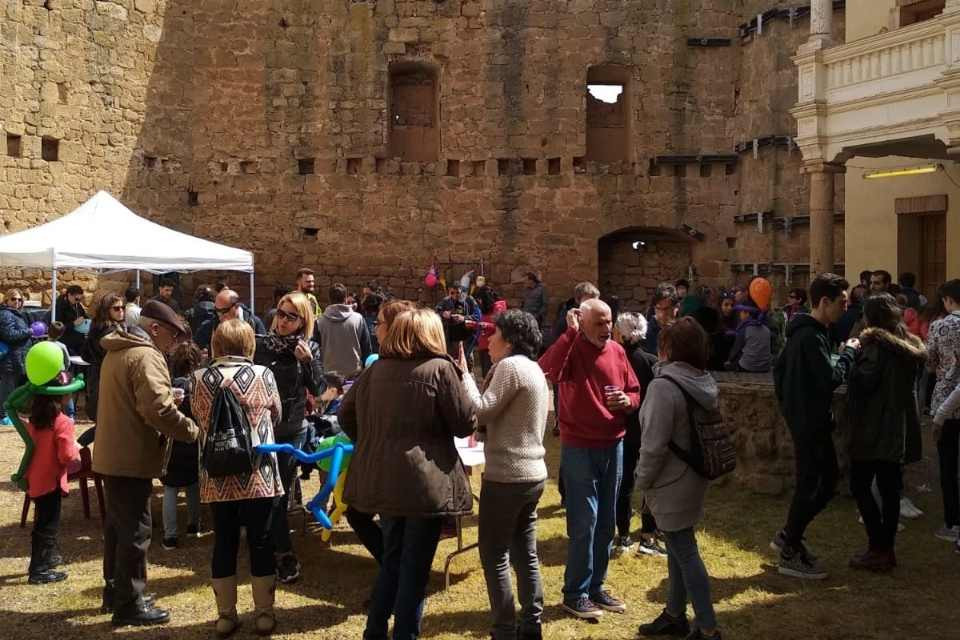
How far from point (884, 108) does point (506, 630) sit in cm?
964

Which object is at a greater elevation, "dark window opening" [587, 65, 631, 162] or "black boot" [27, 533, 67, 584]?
"dark window opening" [587, 65, 631, 162]

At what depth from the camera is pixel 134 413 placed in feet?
13.9

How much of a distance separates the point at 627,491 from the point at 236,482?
231cm

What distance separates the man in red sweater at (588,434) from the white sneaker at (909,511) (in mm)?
2740

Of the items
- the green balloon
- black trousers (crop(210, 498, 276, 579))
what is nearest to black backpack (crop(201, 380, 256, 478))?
black trousers (crop(210, 498, 276, 579))

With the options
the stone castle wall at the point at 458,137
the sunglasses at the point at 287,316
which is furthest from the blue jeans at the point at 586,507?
the stone castle wall at the point at 458,137

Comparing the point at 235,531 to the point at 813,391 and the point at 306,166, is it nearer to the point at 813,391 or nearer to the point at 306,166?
the point at 813,391

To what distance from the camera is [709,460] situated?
3830 mm

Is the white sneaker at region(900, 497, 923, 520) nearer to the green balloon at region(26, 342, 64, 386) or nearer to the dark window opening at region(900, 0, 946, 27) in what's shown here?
the green balloon at region(26, 342, 64, 386)

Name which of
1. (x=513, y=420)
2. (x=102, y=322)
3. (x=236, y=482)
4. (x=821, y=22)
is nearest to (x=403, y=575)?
(x=513, y=420)

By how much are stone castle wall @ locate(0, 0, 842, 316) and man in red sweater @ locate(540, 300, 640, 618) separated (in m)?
12.2

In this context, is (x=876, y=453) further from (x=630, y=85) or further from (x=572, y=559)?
(x=630, y=85)

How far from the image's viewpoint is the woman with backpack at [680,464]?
384 cm

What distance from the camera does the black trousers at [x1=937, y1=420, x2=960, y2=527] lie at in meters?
5.42
